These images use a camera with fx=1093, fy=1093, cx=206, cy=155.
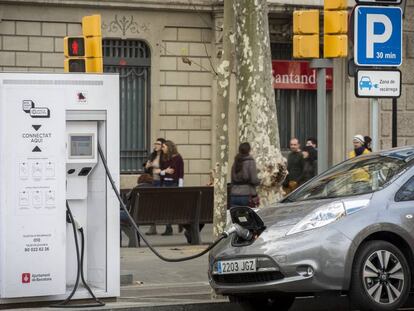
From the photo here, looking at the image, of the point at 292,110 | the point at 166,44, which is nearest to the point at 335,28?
the point at 166,44

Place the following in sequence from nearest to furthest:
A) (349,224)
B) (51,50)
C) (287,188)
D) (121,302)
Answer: (349,224), (121,302), (287,188), (51,50)

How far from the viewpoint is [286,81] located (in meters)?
26.8

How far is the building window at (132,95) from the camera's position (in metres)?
25.2

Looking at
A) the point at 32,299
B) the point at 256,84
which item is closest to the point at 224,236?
the point at 32,299

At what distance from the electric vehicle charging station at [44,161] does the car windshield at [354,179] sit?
1898mm

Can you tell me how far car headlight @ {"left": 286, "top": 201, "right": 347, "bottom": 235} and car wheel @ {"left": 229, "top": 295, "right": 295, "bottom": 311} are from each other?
110cm

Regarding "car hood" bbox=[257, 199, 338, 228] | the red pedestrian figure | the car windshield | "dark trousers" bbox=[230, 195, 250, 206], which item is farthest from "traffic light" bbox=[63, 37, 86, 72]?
"car hood" bbox=[257, 199, 338, 228]

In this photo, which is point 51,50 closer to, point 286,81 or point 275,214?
point 286,81

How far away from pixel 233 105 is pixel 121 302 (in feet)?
47.9

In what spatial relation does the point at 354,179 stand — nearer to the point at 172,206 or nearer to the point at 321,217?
the point at 321,217

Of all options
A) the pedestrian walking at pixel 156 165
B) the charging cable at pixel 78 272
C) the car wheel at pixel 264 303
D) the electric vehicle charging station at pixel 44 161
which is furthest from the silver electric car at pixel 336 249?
the pedestrian walking at pixel 156 165

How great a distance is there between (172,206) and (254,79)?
5599 mm

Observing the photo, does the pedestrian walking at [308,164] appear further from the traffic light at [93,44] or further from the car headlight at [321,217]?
the car headlight at [321,217]

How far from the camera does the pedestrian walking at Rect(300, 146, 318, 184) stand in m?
20.8
